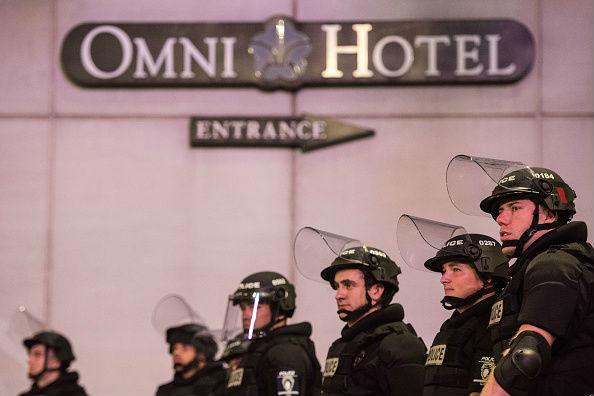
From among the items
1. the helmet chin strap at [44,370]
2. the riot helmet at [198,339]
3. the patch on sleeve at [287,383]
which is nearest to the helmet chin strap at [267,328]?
the patch on sleeve at [287,383]

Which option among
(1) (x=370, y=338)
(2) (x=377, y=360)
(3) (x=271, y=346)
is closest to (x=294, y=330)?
(3) (x=271, y=346)

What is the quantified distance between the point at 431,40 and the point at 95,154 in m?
3.33

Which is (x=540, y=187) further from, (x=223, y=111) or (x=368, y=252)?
(x=223, y=111)

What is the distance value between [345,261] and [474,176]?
4.13 ft

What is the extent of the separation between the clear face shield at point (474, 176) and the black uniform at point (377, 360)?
38.2 inches

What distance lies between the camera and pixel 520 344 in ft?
13.3

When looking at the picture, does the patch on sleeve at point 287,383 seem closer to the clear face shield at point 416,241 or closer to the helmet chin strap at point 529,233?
the clear face shield at point 416,241

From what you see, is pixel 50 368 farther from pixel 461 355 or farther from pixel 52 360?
pixel 461 355

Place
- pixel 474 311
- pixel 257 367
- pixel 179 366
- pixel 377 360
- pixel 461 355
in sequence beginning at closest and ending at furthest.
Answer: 1. pixel 461 355
2. pixel 474 311
3. pixel 377 360
4. pixel 257 367
5. pixel 179 366

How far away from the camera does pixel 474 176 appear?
527 centimetres

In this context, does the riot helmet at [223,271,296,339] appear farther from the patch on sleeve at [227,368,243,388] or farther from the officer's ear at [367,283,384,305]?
the officer's ear at [367,283,384,305]

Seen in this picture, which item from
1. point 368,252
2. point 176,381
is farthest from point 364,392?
point 176,381

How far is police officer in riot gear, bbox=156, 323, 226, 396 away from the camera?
8.77 metres

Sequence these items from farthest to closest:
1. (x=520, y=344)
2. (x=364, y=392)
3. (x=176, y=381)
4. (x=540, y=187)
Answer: (x=176, y=381) → (x=364, y=392) → (x=540, y=187) → (x=520, y=344)
